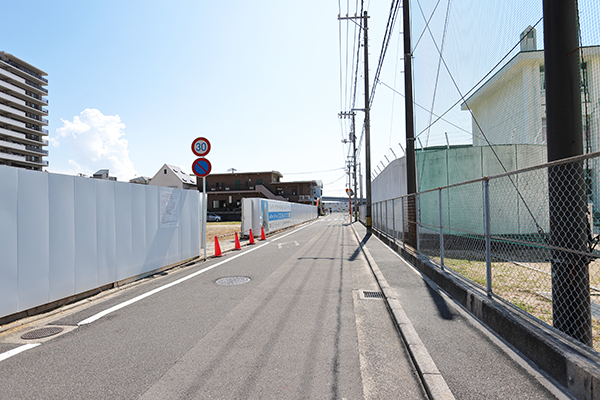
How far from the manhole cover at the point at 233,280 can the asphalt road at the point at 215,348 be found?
0.47 meters

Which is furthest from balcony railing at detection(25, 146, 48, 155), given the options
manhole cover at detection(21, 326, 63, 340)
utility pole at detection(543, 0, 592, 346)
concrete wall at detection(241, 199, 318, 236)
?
utility pole at detection(543, 0, 592, 346)

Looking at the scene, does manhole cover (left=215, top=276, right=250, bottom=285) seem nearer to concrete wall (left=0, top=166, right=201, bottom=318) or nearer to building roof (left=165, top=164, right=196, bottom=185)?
concrete wall (left=0, top=166, right=201, bottom=318)

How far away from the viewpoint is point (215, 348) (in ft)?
11.9

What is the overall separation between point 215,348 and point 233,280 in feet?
11.3

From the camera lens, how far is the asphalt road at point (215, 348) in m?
2.85

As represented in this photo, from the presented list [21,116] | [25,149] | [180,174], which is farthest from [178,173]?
[21,116]

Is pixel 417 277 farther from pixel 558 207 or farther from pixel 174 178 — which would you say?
pixel 174 178

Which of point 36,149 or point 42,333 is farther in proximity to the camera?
point 36,149

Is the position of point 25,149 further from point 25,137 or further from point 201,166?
point 201,166

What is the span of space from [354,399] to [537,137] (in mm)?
6974

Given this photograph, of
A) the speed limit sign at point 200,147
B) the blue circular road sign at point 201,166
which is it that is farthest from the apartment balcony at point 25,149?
the blue circular road sign at point 201,166

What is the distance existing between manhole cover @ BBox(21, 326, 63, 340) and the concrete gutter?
5.23m

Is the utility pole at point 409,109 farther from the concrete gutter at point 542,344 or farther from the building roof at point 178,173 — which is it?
the building roof at point 178,173

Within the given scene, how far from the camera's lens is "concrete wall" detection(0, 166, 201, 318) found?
4.43m
